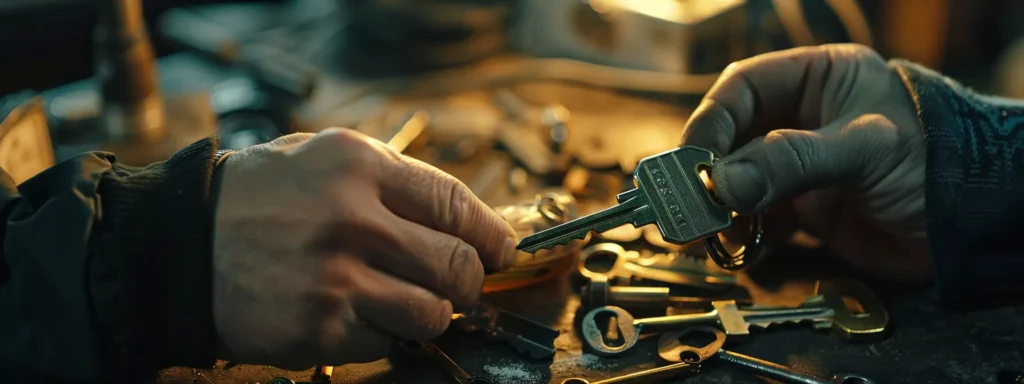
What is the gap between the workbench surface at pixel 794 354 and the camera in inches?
32.7

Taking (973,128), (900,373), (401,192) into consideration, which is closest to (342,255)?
(401,192)

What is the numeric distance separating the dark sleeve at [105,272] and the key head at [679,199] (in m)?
0.39

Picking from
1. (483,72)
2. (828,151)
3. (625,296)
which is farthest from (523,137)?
(828,151)

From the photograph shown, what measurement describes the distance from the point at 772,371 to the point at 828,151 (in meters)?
0.23

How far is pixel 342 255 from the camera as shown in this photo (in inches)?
28.8

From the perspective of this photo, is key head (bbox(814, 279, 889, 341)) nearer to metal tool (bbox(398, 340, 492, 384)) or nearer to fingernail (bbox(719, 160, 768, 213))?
fingernail (bbox(719, 160, 768, 213))

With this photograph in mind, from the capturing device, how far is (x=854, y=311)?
0.92m

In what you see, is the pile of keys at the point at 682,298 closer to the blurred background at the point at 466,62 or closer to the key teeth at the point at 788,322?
the key teeth at the point at 788,322

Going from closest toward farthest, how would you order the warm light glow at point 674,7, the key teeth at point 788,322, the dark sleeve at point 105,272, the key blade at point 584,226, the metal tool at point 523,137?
the dark sleeve at point 105,272 < the key blade at point 584,226 < the key teeth at point 788,322 < the metal tool at point 523,137 < the warm light glow at point 674,7

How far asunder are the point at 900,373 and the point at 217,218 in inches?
25.9

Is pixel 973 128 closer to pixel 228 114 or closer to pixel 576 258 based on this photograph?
pixel 576 258

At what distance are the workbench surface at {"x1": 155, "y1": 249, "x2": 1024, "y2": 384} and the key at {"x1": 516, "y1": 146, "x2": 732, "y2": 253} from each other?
0.13 m

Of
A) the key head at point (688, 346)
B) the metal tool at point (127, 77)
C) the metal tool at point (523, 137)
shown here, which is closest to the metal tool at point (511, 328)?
the key head at point (688, 346)

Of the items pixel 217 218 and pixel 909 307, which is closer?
pixel 217 218
